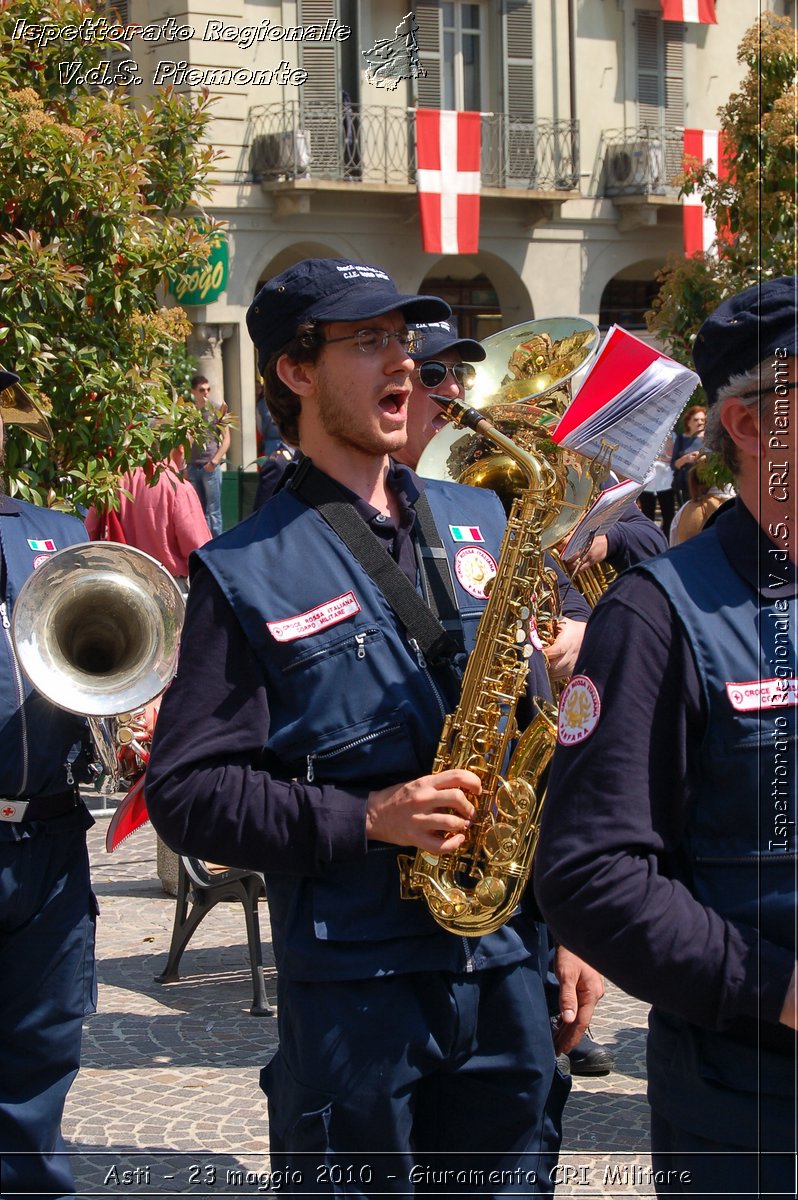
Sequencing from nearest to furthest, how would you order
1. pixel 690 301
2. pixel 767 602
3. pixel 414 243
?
pixel 767 602, pixel 690 301, pixel 414 243

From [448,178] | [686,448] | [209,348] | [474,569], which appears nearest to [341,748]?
[474,569]

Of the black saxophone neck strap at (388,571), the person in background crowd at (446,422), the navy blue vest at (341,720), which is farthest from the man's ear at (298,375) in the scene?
the person in background crowd at (446,422)

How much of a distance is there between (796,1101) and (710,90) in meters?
25.5

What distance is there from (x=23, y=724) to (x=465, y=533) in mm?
1162

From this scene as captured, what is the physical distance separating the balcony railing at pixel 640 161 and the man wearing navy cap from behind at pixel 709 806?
22549 millimetres

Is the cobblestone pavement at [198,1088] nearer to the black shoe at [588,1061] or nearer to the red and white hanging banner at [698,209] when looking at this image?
the black shoe at [588,1061]

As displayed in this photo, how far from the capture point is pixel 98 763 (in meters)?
3.65

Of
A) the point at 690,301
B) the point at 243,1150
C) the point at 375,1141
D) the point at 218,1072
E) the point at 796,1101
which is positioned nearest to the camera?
the point at 796,1101

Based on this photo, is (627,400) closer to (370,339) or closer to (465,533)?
(465,533)

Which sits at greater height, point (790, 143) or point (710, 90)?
point (710, 90)

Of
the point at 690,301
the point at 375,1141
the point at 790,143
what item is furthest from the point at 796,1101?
the point at 690,301

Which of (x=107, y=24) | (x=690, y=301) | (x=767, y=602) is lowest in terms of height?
(x=767, y=602)

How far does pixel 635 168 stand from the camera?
23844 millimetres

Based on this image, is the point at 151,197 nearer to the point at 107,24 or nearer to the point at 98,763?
the point at 107,24
